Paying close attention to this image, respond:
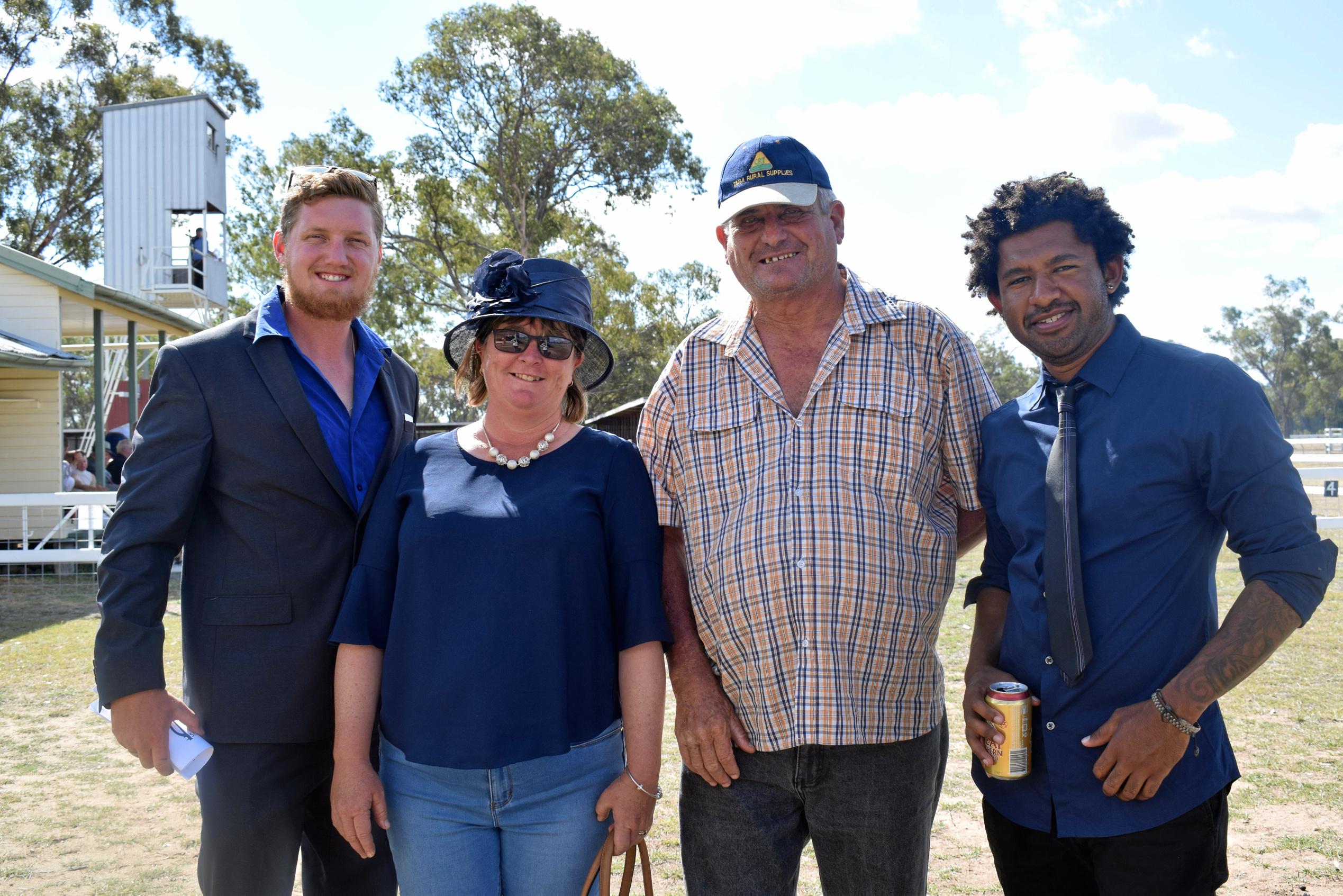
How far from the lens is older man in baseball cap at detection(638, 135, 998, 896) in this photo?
2.55 metres

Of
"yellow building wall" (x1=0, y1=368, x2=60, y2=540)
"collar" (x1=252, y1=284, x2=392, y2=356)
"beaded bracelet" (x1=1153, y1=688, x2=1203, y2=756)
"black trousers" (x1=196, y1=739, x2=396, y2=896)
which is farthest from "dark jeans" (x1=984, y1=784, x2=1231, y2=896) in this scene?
"yellow building wall" (x1=0, y1=368, x2=60, y2=540)

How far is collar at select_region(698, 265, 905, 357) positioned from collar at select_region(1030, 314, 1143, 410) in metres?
0.52

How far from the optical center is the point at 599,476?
2555 millimetres

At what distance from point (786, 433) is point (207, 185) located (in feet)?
82.5

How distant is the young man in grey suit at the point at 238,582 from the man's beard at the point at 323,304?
0.36 ft

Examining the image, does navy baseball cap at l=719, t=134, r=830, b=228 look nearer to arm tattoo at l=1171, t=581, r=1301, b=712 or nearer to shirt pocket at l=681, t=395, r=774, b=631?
shirt pocket at l=681, t=395, r=774, b=631

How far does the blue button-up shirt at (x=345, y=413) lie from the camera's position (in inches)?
109

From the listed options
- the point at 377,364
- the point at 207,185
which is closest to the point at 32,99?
the point at 207,185

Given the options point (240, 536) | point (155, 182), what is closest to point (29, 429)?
point (155, 182)

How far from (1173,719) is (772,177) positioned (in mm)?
1723

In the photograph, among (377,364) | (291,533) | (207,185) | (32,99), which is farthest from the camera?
(32,99)

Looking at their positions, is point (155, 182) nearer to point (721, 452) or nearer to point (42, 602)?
point (42, 602)

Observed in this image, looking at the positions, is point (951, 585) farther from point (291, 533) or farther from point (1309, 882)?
point (1309, 882)

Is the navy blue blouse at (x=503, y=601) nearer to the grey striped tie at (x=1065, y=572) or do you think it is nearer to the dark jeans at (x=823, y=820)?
the dark jeans at (x=823, y=820)
